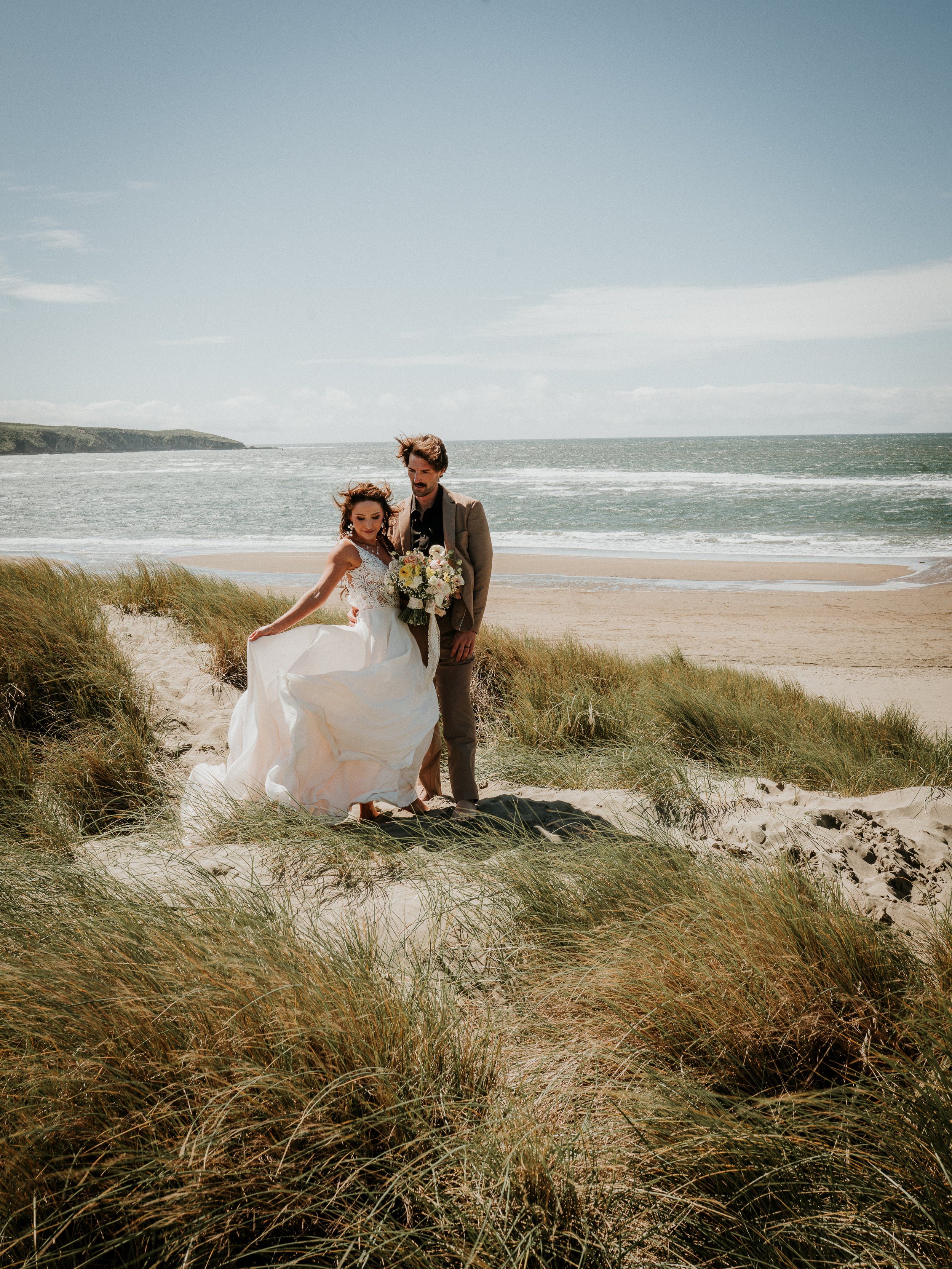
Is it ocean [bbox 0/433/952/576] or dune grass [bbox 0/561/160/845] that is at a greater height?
ocean [bbox 0/433/952/576]

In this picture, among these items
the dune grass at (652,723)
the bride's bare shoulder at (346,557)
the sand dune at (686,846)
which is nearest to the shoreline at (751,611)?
the dune grass at (652,723)

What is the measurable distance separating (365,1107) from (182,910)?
1134 millimetres

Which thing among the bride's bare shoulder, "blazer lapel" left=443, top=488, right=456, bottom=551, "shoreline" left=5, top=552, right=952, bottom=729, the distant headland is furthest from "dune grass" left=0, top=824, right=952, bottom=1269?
the distant headland

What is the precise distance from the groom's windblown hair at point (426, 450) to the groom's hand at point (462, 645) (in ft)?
3.64

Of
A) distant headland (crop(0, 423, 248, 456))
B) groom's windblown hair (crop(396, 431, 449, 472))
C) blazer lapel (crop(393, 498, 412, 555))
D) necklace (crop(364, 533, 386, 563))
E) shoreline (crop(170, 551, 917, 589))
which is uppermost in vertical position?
distant headland (crop(0, 423, 248, 456))

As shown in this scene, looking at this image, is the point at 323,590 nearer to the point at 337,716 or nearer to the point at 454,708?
the point at 337,716

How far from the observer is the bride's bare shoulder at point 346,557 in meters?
4.84

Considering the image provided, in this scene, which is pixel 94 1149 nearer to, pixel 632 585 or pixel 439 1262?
pixel 439 1262

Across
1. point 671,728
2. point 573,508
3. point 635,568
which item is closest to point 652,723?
point 671,728

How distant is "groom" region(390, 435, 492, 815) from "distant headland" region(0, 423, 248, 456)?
450ft

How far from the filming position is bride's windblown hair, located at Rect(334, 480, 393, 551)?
4.94 m

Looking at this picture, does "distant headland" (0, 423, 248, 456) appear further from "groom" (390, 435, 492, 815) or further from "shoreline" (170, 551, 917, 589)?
"groom" (390, 435, 492, 815)

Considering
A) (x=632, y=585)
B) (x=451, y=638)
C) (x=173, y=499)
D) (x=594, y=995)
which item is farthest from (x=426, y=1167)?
(x=173, y=499)

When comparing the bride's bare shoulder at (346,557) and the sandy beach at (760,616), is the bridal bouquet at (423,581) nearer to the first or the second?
the bride's bare shoulder at (346,557)
